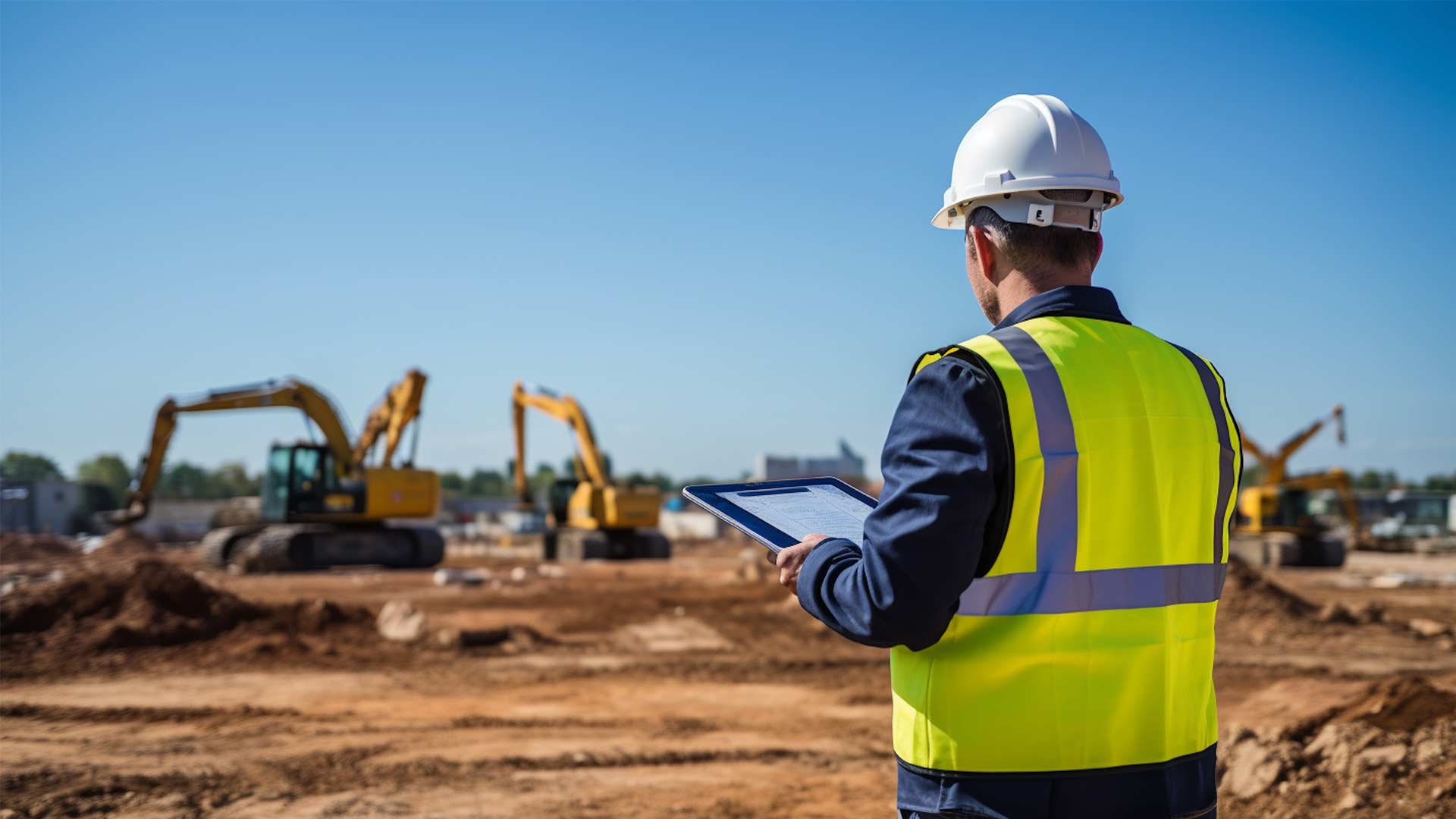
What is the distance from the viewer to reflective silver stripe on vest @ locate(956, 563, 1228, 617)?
5.78 ft

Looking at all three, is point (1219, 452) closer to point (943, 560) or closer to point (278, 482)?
point (943, 560)

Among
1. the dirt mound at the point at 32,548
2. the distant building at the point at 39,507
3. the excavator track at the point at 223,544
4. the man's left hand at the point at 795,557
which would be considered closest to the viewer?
the man's left hand at the point at 795,557

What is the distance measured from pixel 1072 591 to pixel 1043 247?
0.62m

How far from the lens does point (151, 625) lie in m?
12.6

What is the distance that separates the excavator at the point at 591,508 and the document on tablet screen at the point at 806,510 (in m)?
24.3

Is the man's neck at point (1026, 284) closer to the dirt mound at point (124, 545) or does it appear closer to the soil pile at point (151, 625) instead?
the soil pile at point (151, 625)

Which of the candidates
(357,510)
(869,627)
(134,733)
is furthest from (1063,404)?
(357,510)

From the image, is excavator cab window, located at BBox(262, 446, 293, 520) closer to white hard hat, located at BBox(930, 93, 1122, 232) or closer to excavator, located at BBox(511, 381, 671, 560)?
excavator, located at BBox(511, 381, 671, 560)

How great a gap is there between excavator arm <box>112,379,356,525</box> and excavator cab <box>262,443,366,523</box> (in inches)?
13.8

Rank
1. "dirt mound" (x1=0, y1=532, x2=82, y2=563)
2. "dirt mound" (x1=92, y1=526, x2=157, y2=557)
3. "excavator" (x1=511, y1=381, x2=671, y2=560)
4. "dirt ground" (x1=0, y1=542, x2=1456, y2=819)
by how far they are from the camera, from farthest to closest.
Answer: "dirt mound" (x1=92, y1=526, x2=157, y2=557) < "dirt mound" (x1=0, y1=532, x2=82, y2=563) < "excavator" (x1=511, y1=381, x2=671, y2=560) < "dirt ground" (x1=0, y1=542, x2=1456, y2=819)

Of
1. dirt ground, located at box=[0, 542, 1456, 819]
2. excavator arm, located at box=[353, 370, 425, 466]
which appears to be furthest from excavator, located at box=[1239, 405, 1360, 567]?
excavator arm, located at box=[353, 370, 425, 466]

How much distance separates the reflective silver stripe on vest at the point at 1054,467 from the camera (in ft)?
5.76

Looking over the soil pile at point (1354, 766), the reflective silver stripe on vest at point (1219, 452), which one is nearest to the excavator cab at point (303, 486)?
the soil pile at point (1354, 766)

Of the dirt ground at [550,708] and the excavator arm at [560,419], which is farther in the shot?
the excavator arm at [560,419]
